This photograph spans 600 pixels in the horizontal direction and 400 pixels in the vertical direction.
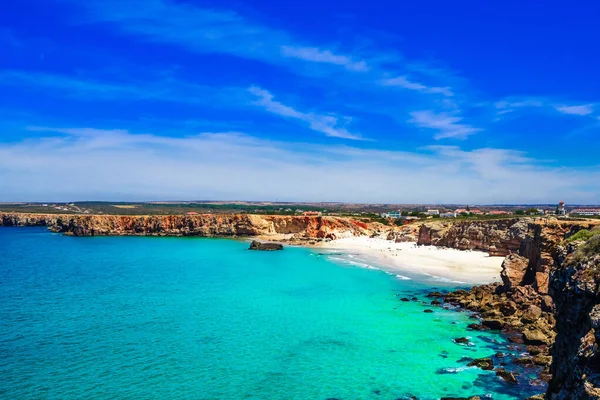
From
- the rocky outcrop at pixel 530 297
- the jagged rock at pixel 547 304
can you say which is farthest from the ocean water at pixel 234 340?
the jagged rock at pixel 547 304

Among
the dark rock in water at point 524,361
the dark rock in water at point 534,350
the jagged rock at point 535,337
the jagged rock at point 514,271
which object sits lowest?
the dark rock in water at point 524,361

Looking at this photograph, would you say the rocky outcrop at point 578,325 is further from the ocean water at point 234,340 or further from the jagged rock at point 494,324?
the jagged rock at point 494,324

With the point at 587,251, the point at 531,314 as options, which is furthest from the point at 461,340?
the point at 587,251

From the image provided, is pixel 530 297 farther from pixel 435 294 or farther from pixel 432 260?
pixel 432 260

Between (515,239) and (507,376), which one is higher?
(515,239)

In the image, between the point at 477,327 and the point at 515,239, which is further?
the point at 515,239

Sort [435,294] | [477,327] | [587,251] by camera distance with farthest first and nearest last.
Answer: [435,294] → [477,327] → [587,251]

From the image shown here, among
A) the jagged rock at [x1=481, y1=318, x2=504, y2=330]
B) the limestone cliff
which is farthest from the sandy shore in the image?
the jagged rock at [x1=481, y1=318, x2=504, y2=330]

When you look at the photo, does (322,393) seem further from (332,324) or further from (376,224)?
(376,224)
